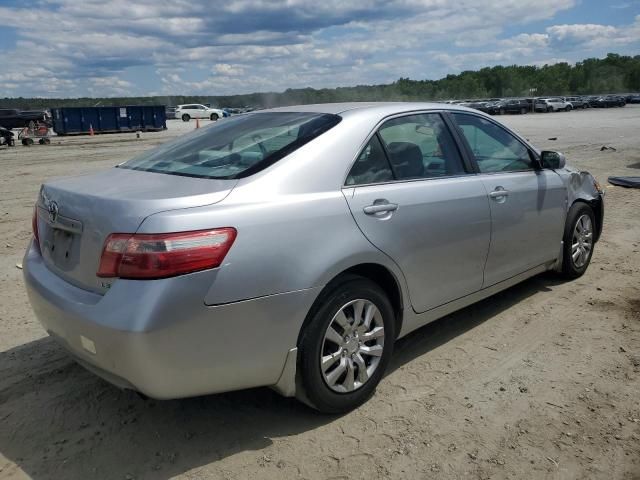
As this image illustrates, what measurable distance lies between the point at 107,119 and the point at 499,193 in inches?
1515

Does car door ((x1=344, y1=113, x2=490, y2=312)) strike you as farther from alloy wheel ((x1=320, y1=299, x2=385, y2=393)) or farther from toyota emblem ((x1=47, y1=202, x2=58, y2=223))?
toyota emblem ((x1=47, y1=202, x2=58, y2=223))

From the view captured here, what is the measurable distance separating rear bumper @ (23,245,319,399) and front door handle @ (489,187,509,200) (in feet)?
5.96

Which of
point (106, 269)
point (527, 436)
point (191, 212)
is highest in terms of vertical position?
point (191, 212)

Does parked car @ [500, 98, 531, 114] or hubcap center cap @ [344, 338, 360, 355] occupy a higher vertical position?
parked car @ [500, 98, 531, 114]

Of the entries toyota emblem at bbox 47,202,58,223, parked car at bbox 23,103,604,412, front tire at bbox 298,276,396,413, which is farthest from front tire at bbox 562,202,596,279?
toyota emblem at bbox 47,202,58,223

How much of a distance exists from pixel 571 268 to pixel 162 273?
160 inches

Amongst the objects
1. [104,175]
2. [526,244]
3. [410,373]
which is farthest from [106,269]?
[526,244]

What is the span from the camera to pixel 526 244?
14.6 ft

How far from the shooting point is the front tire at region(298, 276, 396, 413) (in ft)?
9.58

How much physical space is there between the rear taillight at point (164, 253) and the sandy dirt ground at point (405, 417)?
1001mm

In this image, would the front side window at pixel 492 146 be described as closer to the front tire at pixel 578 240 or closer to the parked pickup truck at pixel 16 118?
the front tire at pixel 578 240

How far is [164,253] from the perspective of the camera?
247 centimetres

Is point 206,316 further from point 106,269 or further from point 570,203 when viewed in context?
point 570,203

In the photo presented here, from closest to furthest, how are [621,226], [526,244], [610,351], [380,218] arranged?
[380,218] → [610,351] → [526,244] → [621,226]
